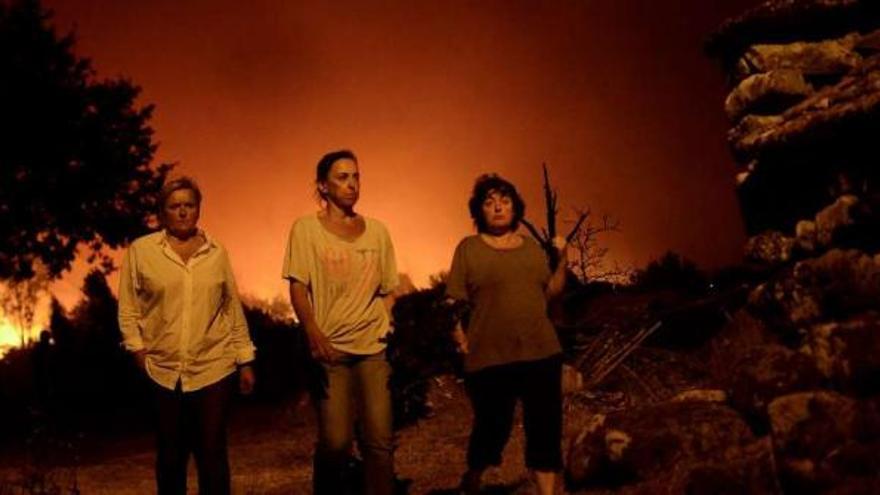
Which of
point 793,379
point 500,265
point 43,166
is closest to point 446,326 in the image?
point 500,265

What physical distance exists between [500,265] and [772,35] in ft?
6.07

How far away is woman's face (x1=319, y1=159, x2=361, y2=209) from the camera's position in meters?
4.51

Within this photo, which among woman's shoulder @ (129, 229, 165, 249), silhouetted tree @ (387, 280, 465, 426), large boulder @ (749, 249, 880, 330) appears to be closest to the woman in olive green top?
large boulder @ (749, 249, 880, 330)

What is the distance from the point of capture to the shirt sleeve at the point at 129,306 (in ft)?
14.3

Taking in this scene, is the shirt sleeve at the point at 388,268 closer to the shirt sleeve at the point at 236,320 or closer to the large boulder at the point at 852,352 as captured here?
the shirt sleeve at the point at 236,320

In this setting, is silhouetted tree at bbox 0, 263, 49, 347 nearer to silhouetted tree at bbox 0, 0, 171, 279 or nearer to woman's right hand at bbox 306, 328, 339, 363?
silhouetted tree at bbox 0, 0, 171, 279

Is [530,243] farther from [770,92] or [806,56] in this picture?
[806,56]

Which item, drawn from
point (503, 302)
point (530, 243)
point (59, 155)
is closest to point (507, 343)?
point (503, 302)

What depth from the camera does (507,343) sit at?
4.46 meters

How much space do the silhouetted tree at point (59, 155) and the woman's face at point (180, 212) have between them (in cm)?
1337

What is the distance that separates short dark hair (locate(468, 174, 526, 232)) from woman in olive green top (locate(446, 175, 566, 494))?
0.07 metres

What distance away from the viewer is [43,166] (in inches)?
651

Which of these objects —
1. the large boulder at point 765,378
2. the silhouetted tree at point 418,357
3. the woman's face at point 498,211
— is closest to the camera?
the large boulder at point 765,378

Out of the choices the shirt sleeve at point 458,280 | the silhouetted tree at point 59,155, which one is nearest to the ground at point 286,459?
the shirt sleeve at point 458,280
